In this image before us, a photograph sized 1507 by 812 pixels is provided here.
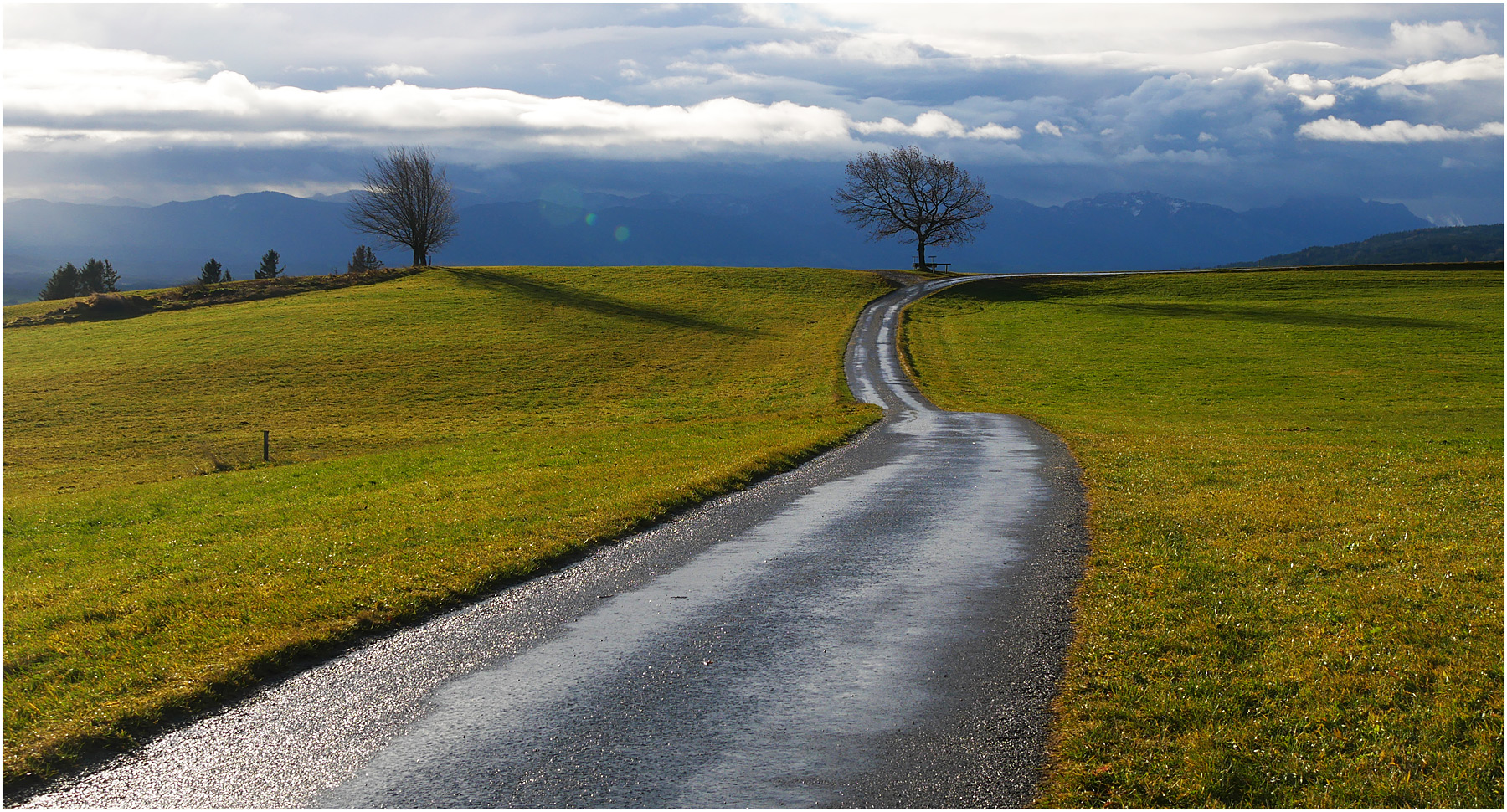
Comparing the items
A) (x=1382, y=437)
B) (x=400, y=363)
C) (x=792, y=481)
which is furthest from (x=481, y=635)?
(x=400, y=363)

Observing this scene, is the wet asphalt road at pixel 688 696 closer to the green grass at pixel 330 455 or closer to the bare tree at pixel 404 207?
the green grass at pixel 330 455

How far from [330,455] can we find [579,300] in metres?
47.5

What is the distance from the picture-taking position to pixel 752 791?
21.2ft

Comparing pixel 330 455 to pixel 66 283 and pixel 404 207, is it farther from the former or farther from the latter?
pixel 66 283

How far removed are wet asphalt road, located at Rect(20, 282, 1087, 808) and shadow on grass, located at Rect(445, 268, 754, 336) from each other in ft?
172

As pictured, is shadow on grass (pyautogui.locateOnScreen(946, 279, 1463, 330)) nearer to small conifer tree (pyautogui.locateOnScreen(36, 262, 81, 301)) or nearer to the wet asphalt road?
the wet asphalt road

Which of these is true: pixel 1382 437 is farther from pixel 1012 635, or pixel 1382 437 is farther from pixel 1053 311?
pixel 1053 311

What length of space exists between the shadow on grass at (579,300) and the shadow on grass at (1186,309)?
989 inches

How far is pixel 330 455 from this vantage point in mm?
30953

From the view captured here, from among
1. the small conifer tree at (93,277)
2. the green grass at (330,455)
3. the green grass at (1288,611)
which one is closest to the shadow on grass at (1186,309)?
the green grass at (330,455)

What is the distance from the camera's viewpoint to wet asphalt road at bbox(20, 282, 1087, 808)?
6.62 m

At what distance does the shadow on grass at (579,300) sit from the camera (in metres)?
67.5

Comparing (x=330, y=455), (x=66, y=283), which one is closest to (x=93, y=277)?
(x=66, y=283)

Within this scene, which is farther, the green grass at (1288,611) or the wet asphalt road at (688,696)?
the wet asphalt road at (688,696)
